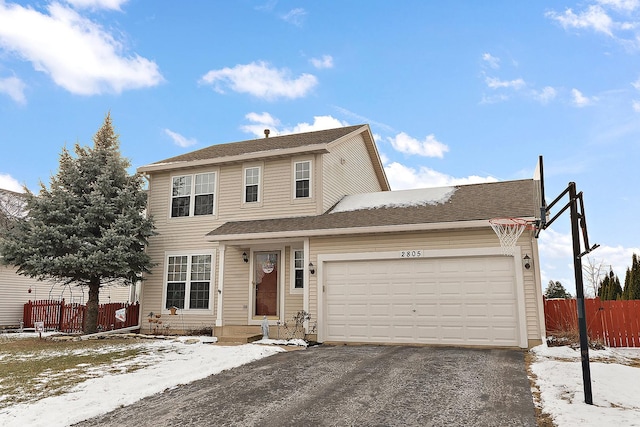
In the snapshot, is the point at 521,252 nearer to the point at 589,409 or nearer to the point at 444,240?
the point at 444,240

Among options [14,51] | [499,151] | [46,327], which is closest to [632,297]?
[499,151]

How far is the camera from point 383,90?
56.7 ft

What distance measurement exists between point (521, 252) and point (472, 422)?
6.48 m

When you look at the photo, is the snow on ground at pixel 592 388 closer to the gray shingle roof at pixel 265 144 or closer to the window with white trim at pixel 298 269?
the window with white trim at pixel 298 269

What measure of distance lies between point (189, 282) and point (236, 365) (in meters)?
6.66

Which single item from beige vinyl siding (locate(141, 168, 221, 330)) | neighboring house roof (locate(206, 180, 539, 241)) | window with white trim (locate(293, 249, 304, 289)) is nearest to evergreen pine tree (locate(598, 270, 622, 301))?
neighboring house roof (locate(206, 180, 539, 241))

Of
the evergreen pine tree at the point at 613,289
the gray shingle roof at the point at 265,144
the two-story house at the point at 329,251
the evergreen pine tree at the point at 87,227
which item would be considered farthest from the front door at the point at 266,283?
the evergreen pine tree at the point at 613,289

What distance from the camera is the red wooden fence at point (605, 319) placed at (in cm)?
1063

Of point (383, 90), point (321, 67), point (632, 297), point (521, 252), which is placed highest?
point (321, 67)

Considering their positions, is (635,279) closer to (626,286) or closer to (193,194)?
(626,286)

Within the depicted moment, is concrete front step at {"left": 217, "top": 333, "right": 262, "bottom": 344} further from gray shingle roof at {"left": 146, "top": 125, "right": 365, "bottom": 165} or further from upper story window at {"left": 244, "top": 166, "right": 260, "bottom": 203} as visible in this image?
gray shingle roof at {"left": 146, "top": 125, "right": 365, "bottom": 165}

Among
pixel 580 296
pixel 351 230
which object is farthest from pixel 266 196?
pixel 580 296

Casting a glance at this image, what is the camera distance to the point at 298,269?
43.1 ft

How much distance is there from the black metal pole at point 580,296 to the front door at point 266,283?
9.19 metres
